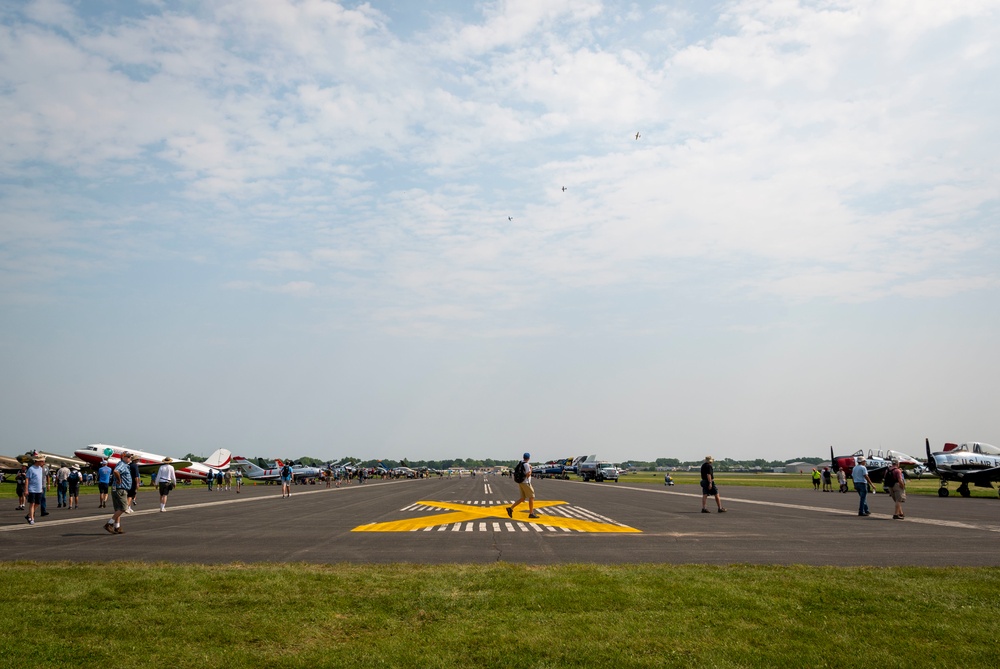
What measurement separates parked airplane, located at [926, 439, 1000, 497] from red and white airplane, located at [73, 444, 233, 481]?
2525 inches

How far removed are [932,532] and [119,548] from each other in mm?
21753

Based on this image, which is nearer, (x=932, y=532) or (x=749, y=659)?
(x=749, y=659)

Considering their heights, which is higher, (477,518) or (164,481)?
(164,481)

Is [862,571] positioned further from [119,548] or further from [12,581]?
[119,548]

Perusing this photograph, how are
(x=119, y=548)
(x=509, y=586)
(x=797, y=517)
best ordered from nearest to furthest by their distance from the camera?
(x=509, y=586) → (x=119, y=548) → (x=797, y=517)

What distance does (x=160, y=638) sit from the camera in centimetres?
775

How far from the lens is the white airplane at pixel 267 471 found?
99.6 metres

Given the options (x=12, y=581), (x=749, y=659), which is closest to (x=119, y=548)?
(x=12, y=581)

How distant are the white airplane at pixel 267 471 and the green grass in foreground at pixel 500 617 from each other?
93412 millimetres

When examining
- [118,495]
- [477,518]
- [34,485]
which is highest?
[34,485]

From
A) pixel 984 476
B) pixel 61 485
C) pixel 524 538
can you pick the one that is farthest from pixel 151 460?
pixel 984 476

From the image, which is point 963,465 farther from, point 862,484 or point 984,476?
point 862,484

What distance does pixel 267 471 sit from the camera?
334ft

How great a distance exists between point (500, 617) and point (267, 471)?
334ft
